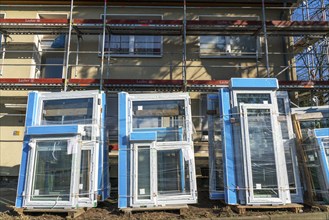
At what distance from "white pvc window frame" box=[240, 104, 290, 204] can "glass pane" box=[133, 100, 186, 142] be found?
4.43 ft

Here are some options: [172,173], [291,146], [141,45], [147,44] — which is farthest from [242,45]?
[172,173]

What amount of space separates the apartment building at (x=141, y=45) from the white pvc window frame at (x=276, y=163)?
243 cm

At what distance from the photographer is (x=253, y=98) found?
21.5 feet

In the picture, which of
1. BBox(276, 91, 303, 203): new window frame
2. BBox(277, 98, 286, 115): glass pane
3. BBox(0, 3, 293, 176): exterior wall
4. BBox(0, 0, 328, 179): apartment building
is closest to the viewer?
BBox(276, 91, 303, 203): new window frame

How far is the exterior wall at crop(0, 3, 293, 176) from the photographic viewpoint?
9422 mm

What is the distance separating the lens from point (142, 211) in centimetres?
593

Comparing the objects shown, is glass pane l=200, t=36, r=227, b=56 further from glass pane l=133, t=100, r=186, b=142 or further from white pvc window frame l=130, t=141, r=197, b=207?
white pvc window frame l=130, t=141, r=197, b=207

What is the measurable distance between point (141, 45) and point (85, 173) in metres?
5.27

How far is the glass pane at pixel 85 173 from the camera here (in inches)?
236

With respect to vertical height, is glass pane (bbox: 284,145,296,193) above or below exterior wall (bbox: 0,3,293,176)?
below

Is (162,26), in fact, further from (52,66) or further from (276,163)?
(276,163)

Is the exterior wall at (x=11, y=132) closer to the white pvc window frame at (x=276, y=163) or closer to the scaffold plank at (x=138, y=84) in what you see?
the scaffold plank at (x=138, y=84)

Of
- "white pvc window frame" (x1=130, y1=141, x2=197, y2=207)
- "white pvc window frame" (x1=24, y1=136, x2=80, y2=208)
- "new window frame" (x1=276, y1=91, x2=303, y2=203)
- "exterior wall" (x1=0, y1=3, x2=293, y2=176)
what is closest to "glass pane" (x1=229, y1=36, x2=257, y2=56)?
"exterior wall" (x1=0, y1=3, x2=293, y2=176)

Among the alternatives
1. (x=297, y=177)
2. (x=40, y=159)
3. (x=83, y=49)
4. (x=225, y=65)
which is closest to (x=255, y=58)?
(x=225, y=65)
